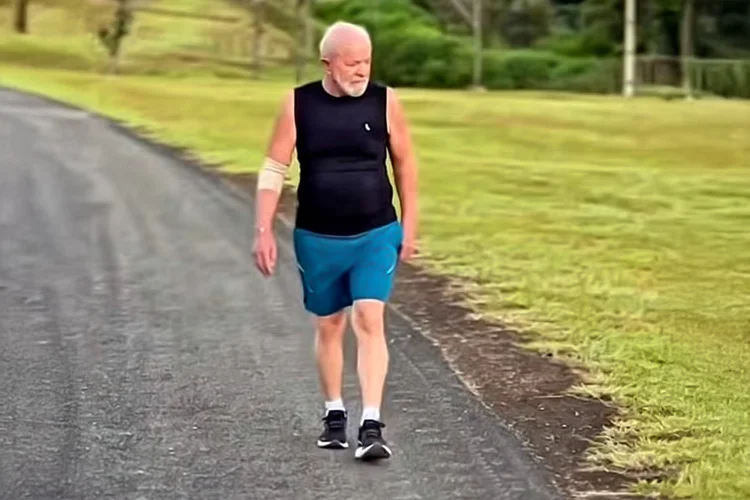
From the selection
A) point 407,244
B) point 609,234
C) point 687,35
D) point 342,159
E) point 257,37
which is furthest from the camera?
point 257,37

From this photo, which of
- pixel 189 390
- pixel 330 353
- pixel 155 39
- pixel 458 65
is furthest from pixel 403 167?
pixel 155 39

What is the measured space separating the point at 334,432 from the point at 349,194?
3.28ft

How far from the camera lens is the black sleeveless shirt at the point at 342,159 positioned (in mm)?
5984

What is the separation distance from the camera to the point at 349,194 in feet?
19.9

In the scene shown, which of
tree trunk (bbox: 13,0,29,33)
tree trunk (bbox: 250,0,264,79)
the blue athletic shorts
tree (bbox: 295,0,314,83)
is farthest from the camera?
tree trunk (bbox: 13,0,29,33)

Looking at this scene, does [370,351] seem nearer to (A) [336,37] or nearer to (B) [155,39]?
(A) [336,37]

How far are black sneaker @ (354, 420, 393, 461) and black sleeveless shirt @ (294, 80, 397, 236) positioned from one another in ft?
2.49

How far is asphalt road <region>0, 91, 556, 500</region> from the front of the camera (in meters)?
5.89

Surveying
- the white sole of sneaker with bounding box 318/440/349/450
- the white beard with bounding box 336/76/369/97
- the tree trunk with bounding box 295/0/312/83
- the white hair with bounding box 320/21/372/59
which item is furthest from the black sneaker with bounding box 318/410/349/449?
the tree trunk with bounding box 295/0/312/83

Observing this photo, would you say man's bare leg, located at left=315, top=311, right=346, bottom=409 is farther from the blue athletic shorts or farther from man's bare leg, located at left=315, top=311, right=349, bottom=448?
the blue athletic shorts

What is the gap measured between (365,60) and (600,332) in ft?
12.3

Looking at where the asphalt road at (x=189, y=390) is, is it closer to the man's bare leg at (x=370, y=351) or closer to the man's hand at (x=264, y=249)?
the man's bare leg at (x=370, y=351)

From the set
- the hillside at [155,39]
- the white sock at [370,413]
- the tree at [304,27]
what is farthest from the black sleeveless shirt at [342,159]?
the tree at [304,27]

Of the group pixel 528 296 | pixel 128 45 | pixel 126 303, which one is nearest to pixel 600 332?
pixel 528 296
